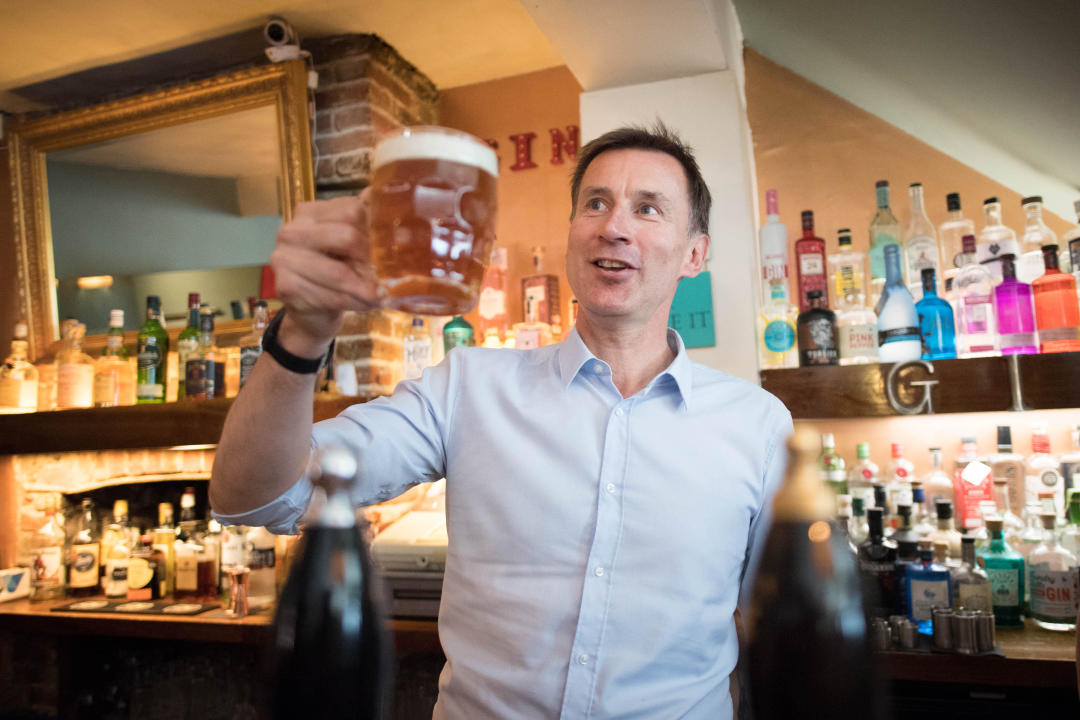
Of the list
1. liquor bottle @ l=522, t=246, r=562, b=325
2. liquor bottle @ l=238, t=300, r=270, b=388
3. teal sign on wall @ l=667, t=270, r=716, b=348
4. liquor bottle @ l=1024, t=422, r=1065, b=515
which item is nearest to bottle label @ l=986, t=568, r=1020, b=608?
liquor bottle @ l=1024, t=422, r=1065, b=515

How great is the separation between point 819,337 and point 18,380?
9.71 ft

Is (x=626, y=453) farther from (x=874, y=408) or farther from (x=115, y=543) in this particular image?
(x=115, y=543)

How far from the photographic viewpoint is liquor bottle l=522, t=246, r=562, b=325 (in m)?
2.42

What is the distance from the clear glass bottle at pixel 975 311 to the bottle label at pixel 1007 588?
55cm

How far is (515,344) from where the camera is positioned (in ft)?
7.80

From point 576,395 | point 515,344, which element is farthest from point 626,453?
point 515,344

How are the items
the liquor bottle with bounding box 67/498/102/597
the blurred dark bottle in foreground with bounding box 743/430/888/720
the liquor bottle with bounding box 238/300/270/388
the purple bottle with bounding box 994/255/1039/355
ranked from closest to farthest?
the blurred dark bottle in foreground with bounding box 743/430/888/720, the purple bottle with bounding box 994/255/1039/355, the liquor bottle with bounding box 238/300/270/388, the liquor bottle with bounding box 67/498/102/597

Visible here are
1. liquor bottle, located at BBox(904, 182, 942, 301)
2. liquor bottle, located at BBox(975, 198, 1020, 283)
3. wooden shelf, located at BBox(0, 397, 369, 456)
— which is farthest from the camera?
wooden shelf, located at BBox(0, 397, 369, 456)

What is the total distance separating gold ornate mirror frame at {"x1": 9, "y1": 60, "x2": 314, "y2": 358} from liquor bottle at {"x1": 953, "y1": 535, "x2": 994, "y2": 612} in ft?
7.55

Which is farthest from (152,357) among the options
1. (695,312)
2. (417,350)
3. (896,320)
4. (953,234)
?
(953,234)

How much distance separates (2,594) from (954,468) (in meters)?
3.39

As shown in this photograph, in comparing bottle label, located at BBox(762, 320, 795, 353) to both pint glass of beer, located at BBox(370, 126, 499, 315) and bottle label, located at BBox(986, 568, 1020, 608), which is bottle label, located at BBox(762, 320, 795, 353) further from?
pint glass of beer, located at BBox(370, 126, 499, 315)

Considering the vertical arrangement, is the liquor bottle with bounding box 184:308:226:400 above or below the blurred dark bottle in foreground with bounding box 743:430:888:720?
above

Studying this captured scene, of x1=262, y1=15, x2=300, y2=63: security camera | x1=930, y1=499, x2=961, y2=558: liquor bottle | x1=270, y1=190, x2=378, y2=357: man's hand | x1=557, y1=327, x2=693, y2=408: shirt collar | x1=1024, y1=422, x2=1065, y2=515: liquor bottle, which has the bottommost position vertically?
x1=930, y1=499, x2=961, y2=558: liquor bottle
